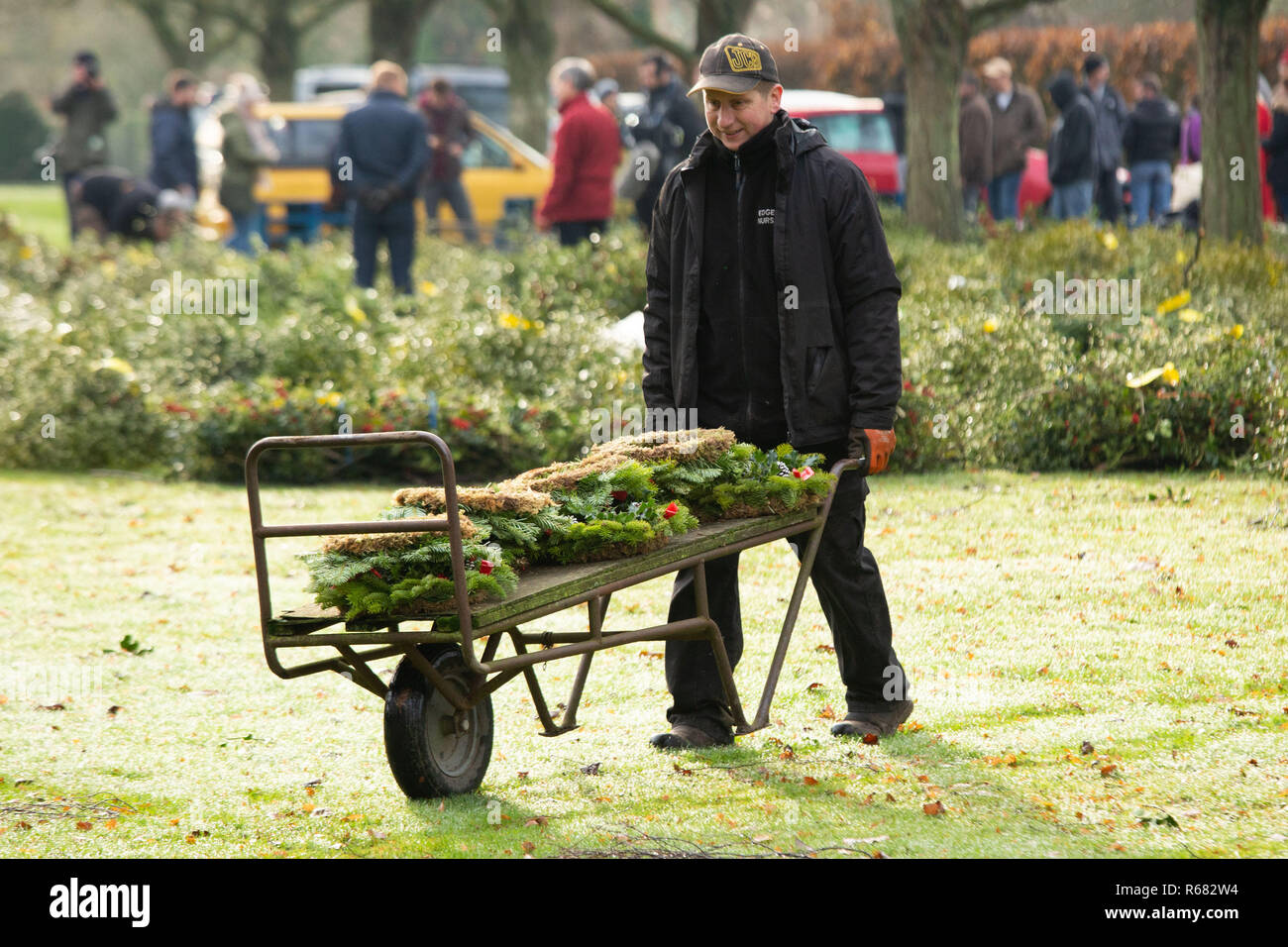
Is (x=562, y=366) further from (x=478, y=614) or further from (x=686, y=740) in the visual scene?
(x=478, y=614)

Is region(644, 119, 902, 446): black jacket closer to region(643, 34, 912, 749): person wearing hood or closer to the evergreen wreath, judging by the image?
region(643, 34, 912, 749): person wearing hood

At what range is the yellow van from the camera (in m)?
21.3

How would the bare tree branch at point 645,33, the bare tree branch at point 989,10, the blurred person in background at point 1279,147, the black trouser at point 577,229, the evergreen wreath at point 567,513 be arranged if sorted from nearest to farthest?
1. the evergreen wreath at point 567,513
2. the black trouser at point 577,229
3. the bare tree branch at point 989,10
4. the blurred person in background at point 1279,147
5. the bare tree branch at point 645,33

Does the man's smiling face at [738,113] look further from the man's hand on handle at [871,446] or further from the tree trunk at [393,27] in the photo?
the tree trunk at [393,27]

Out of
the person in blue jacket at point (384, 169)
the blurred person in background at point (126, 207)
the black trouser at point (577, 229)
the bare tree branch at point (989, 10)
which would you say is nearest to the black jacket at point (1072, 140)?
the bare tree branch at point (989, 10)

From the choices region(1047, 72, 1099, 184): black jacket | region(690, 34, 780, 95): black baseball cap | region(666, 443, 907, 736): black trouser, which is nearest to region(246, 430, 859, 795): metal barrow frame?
region(666, 443, 907, 736): black trouser

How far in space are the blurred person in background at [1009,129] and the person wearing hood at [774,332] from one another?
44.9 ft

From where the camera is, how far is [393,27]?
29.1 m

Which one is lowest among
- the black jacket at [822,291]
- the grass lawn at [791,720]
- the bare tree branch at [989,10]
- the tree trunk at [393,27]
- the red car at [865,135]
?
the grass lawn at [791,720]

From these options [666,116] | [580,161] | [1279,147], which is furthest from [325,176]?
[1279,147]

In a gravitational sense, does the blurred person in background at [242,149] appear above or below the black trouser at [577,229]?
above

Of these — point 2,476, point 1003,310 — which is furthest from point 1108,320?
point 2,476

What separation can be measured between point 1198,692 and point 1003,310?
6125 millimetres

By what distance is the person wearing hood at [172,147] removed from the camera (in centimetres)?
2027
